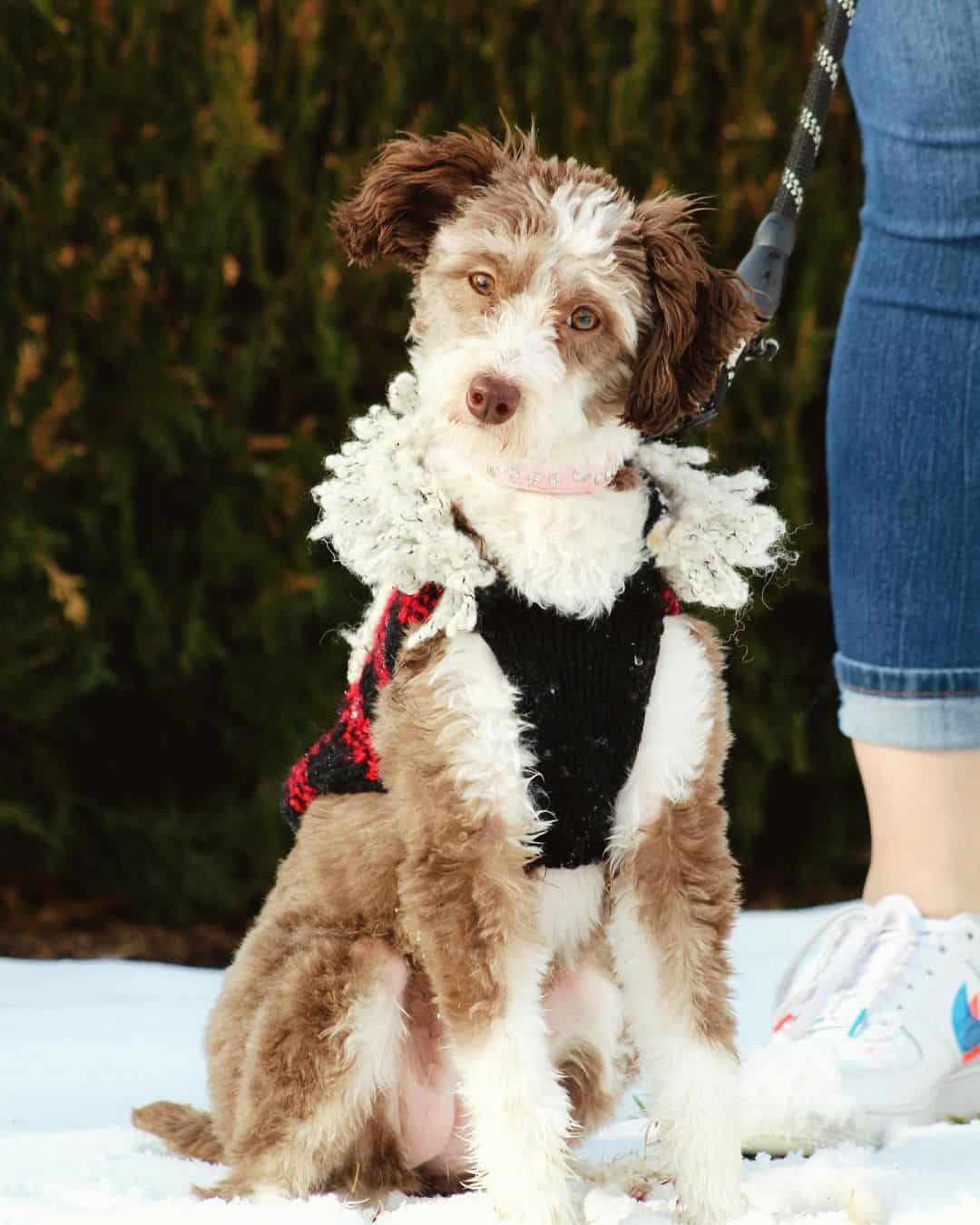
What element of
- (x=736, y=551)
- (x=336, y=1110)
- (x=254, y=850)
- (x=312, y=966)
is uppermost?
(x=736, y=551)

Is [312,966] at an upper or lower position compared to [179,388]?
lower

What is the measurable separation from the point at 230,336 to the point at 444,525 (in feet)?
8.32

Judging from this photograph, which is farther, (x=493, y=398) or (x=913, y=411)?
(x=913, y=411)

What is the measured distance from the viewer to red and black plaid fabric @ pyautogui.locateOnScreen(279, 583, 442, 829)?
2539 mm

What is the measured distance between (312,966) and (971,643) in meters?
1.48

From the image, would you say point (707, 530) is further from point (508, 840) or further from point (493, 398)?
point (508, 840)

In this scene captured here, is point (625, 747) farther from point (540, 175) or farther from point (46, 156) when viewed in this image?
point (46, 156)

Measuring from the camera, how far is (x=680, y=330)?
2.51m

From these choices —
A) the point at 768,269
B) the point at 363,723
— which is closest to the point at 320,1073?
the point at 363,723

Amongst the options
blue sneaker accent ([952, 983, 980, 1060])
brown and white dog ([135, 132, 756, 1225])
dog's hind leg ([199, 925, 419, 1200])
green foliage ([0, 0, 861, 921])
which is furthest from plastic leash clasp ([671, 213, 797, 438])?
green foliage ([0, 0, 861, 921])

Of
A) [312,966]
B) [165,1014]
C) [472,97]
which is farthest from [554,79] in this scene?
[312,966]

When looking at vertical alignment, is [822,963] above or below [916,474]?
below

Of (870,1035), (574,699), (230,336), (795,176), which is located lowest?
(870,1035)

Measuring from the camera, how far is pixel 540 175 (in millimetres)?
2596
